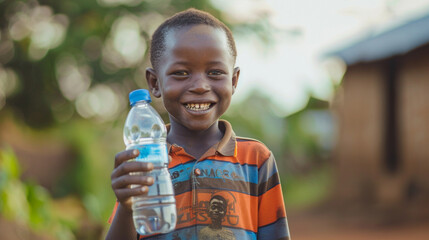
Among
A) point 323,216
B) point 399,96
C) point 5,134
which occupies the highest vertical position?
point 399,96

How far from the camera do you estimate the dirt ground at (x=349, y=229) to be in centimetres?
949

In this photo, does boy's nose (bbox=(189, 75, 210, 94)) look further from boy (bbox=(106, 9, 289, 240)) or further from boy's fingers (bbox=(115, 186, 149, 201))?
boy's fingers (bbox=(115, 186, 149, 201))

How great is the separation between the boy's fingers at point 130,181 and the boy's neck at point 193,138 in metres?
0.41

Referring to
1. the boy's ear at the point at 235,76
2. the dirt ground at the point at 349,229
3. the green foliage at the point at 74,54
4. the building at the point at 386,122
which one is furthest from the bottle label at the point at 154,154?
the building at the point at 386,122

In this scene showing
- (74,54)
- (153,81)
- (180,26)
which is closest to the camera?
(180,26)

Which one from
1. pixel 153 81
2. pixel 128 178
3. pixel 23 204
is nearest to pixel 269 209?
pixel 128 178

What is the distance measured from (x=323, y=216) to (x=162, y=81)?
11772 mm

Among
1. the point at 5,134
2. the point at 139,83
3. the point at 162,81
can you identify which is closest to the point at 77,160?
the point at 5,134

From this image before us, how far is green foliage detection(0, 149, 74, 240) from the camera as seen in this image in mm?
5246

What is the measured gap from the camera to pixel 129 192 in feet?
5.59

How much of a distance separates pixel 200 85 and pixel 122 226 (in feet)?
2.07

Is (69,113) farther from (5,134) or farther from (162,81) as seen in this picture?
(162,81)

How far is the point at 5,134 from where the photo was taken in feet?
30.2

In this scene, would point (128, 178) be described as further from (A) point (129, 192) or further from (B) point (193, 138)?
(B) point (193, 138)
